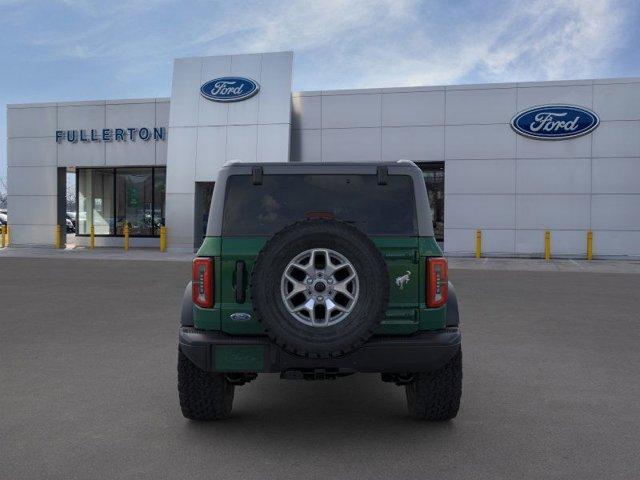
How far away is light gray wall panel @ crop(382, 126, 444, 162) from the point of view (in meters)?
22.9

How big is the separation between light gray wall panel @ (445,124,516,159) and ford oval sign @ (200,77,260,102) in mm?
7646

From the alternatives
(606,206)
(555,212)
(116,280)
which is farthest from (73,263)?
(606,206)

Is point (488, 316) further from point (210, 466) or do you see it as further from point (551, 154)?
point (551, 154)

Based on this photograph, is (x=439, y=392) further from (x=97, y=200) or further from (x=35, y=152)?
(x=97, y=200)

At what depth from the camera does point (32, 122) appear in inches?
1078

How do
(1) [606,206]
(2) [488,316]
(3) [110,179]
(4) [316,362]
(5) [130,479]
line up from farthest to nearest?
(3) [110,179] → (1) [606,206] → (2) [488,316] → (4) [316,362] → (5) [130,479]

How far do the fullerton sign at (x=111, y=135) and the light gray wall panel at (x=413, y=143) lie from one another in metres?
9.56

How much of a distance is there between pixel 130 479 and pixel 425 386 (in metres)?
2.09

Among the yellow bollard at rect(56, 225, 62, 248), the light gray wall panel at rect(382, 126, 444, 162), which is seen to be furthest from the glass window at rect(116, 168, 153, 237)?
the light gray wall panel at rect(382, 126, 444, 162)

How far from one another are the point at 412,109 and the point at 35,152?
16.7 m

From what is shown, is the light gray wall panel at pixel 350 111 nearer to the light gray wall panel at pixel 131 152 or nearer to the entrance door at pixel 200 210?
the entrance door at pixel 200 210

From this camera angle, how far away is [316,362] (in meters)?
3.92

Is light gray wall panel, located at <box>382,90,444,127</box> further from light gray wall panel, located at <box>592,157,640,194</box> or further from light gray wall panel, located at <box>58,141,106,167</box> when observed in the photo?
light gray wall panel, located at <box>58,141,106,167</box>

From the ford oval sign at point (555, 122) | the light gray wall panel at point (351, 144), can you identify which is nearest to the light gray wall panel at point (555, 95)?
the ford oval sign at point (555, 122)
